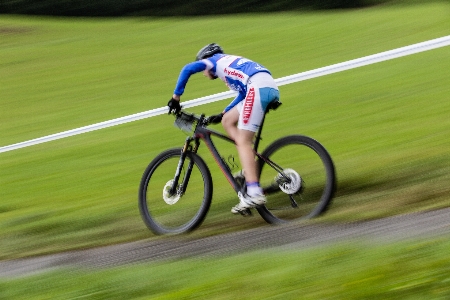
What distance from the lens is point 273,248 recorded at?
576 centimetres

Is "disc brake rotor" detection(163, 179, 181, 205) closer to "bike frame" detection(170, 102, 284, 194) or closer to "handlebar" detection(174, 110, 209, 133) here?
"bike frame" detection(170, 102, 284, 194)

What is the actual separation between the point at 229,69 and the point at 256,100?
332 millimetres

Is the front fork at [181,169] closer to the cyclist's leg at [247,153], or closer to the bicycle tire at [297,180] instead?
the cyclist's leg at [247,153]

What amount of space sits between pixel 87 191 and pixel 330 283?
19.0 ft

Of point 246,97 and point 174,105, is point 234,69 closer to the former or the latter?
point 246,97

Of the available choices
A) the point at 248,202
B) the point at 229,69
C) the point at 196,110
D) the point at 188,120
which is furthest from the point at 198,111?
the point at 248,202

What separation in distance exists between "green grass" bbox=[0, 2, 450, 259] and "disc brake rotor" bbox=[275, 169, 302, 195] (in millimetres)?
330

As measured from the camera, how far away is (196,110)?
14.3 metres

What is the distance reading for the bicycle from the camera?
21.2 ft

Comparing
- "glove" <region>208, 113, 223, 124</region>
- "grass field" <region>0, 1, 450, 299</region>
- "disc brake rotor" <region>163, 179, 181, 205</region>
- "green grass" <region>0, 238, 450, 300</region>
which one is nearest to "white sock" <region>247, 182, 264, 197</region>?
"grass field" <region>0, 1, 450, 299</region>

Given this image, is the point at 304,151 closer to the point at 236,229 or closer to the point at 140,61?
the point at 236,229

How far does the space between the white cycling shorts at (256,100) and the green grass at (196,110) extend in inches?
33.5

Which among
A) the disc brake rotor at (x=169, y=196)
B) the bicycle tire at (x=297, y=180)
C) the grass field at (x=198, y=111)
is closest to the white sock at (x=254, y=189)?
the bicycle tire at (x=297, y=180)

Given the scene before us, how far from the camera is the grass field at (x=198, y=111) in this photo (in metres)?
7.68
